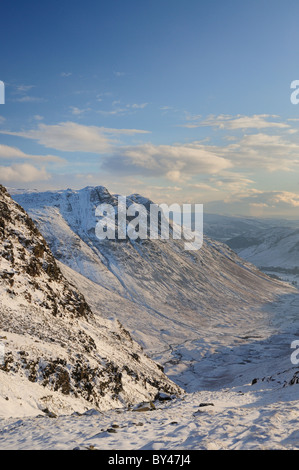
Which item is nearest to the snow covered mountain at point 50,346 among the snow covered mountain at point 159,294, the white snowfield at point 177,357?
the white snowfield at point 177,357

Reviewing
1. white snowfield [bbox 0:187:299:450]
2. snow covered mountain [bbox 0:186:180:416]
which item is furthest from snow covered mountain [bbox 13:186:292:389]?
snow covered mountain [bbox 0:186:180:416]

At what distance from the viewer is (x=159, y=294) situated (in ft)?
539

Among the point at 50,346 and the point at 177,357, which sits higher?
the point at 50,346

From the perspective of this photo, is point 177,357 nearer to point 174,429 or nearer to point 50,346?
point 50,346

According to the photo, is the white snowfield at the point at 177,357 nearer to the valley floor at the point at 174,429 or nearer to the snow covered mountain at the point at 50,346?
the valley floor at the point at 174,429

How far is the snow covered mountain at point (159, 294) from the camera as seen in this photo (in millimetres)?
120312

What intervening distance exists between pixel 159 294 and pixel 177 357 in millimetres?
63822

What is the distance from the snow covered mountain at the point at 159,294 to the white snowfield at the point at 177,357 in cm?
63

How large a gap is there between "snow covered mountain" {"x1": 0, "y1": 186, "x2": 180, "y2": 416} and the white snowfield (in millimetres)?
443

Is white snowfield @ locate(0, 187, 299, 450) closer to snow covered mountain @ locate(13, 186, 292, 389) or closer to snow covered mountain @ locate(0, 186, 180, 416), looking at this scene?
snow covered mountain @ locate(0, 186, 180, 416)

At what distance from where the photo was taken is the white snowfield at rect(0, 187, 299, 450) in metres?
15.4

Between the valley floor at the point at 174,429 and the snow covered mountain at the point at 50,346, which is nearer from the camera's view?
the valley floor at the point at 174,429

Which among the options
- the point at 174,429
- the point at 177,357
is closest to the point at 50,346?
the point at 174,429
